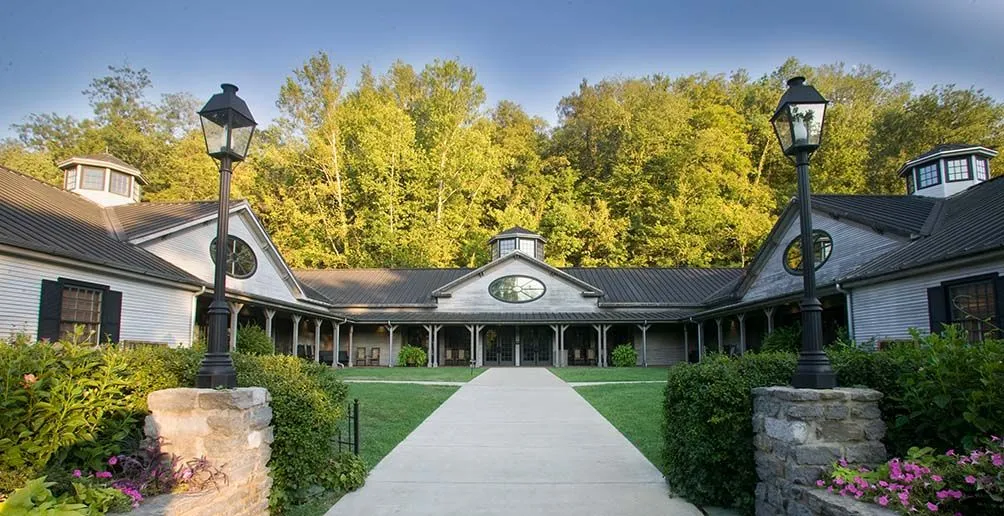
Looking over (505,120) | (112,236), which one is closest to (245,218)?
(112,236)

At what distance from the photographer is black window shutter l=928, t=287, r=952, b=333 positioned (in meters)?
12.6

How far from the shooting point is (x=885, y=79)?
43000mm

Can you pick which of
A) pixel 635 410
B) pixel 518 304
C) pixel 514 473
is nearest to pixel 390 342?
pixel 518 304

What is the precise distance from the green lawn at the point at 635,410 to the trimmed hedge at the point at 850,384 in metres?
0.76

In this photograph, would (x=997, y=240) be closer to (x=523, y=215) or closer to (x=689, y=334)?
(x=689, y=334)

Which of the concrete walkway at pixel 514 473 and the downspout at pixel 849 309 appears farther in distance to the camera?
the downspout at pixel 849 309

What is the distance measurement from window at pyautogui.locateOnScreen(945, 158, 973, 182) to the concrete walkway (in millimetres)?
16894

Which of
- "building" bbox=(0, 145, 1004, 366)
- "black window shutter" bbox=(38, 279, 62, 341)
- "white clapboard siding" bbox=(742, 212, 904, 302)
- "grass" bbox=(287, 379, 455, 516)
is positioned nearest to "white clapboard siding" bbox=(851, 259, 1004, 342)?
"building" bbox=(0, 145, 1004, 366)

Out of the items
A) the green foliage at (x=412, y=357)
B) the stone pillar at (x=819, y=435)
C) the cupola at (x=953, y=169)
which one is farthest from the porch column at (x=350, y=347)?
the stone pillar at (x=819, y=435)

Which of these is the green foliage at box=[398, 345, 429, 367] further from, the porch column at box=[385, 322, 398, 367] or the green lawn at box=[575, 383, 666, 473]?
the green lawn at box=[575, 383, 666, 473]

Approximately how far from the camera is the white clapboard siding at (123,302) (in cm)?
1171

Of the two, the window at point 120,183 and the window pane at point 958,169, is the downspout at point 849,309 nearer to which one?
the window pane at point 958,169

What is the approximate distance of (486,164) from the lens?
39.2m

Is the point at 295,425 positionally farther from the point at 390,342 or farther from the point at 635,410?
the point at 390,342
